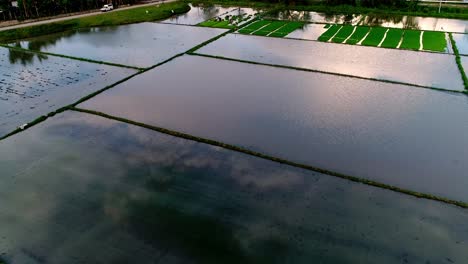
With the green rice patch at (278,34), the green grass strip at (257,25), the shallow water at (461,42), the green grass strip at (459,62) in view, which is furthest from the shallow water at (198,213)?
the green grass strip at (257,25)

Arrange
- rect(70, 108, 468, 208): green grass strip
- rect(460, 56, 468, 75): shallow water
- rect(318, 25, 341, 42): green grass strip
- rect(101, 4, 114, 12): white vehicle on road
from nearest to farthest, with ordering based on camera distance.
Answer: rect(70, 108, 468, 208): green grass strip, rect(460, 56, 468, 75): shallow water, rect(318, 25, 341, 42): green grass strip, rect(101, 4, 114, 12): white vehicle on road

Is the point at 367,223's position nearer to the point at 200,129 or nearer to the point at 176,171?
the point at 176,171

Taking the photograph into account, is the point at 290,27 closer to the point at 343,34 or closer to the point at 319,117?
the point at 343,34

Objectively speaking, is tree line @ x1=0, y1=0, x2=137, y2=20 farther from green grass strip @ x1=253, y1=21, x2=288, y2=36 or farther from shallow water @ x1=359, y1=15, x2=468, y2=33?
shallow water @ x1=359, y1=15, x2=468, y2=33

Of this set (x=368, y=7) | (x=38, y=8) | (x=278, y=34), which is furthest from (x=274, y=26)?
(x=38, y=8)

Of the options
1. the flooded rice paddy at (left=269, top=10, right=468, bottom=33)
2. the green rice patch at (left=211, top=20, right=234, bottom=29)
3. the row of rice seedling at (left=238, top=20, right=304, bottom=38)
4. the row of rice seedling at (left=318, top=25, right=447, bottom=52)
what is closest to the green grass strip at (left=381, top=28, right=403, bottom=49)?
the row of rice seedling at (left=318, top=25, right=447, bottom=52)

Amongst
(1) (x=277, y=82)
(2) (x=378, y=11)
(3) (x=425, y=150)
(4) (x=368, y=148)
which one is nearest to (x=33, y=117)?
(1) (x=277, y=82)
